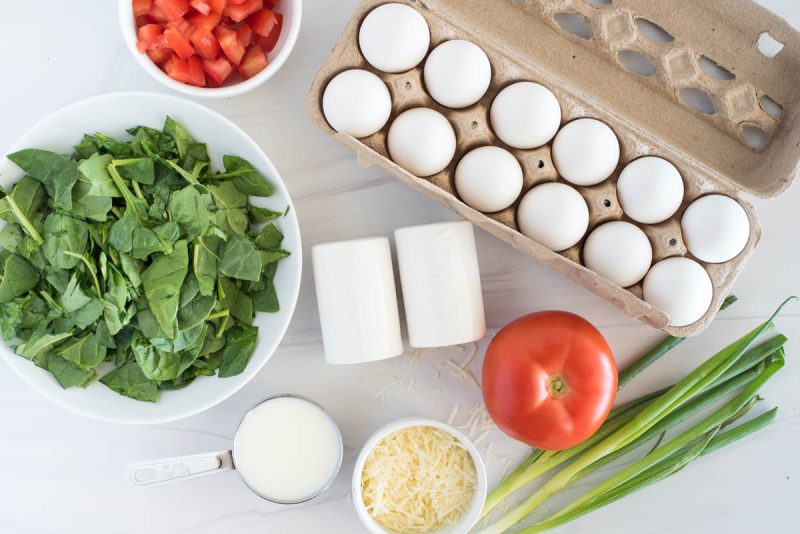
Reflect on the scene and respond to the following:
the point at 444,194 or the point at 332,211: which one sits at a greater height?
the point at 444,194

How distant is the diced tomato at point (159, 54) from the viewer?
1117mm

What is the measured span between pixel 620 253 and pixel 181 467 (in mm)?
768

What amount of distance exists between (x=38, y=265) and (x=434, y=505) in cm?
71

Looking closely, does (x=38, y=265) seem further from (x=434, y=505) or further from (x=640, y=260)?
(x=640, y=260)

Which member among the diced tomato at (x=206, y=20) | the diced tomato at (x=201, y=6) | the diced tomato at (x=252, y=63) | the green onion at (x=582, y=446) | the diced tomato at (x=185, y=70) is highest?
the diced tomato at (x=201, y=6)

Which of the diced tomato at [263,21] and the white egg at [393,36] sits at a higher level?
the white egg at [393,36]

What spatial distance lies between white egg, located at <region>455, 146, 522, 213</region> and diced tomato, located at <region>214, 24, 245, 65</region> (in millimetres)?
389

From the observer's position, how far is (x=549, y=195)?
109 centimetres

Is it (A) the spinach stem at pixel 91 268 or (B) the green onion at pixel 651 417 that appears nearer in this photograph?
(A) the spinach stem at pixel 91 268

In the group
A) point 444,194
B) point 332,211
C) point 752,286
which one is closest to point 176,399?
point 332,211

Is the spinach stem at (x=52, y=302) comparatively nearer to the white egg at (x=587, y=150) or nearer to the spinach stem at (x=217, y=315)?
the spinach stem at (x=217, y=315)

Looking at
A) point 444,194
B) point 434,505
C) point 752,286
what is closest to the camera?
point 444,194

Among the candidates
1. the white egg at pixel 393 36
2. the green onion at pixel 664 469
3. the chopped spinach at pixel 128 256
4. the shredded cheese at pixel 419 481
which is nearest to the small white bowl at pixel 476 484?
the shredded cheese at pixel 419 481

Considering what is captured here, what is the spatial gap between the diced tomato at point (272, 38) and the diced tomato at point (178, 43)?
0.11 meters
